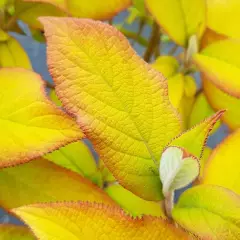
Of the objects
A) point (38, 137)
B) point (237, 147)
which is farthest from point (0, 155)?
point (237, 147)

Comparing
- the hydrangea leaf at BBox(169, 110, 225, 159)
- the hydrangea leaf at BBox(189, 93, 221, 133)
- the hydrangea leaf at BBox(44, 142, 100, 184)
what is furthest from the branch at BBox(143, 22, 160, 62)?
the hydrangea leaf at BBox(169, 110, 225, 159)

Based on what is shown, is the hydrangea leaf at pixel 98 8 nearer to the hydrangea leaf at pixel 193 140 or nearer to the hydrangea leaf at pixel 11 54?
the hydrangea leaf at pixel 11 54

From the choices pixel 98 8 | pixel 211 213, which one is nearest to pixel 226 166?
pixel 211 213

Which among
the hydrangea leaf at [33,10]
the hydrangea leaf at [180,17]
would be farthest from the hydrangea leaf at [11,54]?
the hydrangea leaf at [180,17]

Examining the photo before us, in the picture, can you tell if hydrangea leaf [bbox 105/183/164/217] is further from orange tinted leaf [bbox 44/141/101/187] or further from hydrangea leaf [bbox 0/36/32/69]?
hydrangea leaf [bbox 0/36/32/69]

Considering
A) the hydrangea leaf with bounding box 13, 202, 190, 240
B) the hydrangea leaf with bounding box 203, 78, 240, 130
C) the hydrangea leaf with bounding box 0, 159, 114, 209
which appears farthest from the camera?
the hydrangea leaf with bounding box 203, 78, 240, 130

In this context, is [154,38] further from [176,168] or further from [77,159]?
[176,168]
